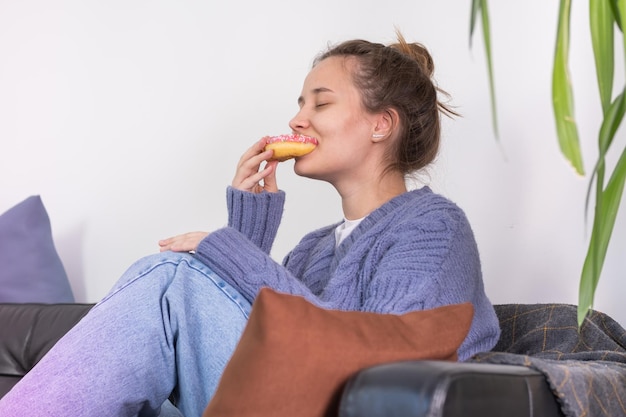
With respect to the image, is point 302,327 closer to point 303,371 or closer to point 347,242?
point 303,371

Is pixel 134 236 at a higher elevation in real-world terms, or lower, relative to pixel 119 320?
lower

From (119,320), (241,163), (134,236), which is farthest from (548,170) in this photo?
(134,236)

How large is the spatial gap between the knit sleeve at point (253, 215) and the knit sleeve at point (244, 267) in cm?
37

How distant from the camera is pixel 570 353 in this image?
5.31 feet

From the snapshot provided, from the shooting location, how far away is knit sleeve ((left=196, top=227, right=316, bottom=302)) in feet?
4.93

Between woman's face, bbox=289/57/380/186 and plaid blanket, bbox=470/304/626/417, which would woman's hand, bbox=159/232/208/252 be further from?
plaid blanket, bbox=470/304/626/417

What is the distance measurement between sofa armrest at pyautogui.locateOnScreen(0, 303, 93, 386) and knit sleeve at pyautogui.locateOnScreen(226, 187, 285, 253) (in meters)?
0.52

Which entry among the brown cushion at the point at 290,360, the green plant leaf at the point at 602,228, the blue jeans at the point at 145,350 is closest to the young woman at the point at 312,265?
the blue jeans at the point at 145,350

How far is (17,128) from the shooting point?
2.99 m

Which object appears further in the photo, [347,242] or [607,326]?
[347,242]

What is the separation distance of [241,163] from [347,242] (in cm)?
30

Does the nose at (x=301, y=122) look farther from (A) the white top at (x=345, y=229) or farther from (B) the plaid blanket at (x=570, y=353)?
(B) the plaid blanket at (x=570, y=353)

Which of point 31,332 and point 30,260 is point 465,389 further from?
point 30,260

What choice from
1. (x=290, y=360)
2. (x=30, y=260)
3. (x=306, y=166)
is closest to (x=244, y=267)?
(x=306, y=166)
